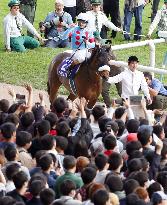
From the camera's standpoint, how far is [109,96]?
17.4 meters

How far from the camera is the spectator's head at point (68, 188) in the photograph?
949 cm

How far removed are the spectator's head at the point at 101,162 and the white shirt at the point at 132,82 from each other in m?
4.74

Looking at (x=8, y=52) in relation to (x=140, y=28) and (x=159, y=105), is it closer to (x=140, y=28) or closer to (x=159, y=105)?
(x=140, y=28)

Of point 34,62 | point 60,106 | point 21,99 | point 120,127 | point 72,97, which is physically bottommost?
point 34,62

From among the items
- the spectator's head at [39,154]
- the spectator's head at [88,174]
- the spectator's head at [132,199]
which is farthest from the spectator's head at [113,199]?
the spectator's head at [39,154]

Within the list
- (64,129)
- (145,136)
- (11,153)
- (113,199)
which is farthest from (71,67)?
(113,199)

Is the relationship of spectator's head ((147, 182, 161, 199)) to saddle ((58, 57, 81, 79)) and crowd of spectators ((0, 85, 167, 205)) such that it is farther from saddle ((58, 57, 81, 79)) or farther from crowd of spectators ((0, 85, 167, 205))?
saddle ((58, 57, 81, 79))

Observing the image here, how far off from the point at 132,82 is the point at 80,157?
452 centimetres

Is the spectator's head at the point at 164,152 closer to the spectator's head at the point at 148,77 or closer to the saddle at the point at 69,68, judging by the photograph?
the spectator's head at the point at 148,77

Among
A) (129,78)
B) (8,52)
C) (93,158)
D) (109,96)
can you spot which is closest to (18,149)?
(93,158)

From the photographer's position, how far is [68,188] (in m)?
9.50

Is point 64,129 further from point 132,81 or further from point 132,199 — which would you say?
point 132,81

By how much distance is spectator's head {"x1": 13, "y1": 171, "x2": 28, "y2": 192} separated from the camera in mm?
9604

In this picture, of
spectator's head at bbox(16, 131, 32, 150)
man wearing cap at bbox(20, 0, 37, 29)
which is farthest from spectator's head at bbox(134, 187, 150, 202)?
man wearing cap at bbox(20, 0, 37, 29)
